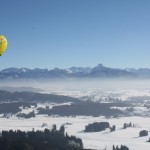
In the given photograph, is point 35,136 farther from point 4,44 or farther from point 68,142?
point 4,44

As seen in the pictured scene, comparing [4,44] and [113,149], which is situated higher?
[4,44]

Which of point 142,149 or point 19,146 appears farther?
point 142,149

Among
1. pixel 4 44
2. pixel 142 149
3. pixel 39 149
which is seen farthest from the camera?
pixel 142 149

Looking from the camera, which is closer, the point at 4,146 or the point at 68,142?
the point at 4,146

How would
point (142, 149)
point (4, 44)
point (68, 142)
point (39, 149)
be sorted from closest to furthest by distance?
point (4, 44), point (39, 149), point (68, 142), point (142, 149)

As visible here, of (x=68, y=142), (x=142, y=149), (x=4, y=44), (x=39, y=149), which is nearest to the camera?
(x=4, y=44)

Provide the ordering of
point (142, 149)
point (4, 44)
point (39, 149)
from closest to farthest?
1. point (4, 44)
2. point (39, 149)
3. point (142, 149)

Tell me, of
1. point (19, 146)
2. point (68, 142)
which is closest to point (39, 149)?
point (19, 146)

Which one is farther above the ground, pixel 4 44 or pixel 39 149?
pixel 4 44

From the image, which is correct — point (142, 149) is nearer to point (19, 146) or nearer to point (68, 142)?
point (68, 142)

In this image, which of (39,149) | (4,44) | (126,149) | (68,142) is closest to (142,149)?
(126,149)
